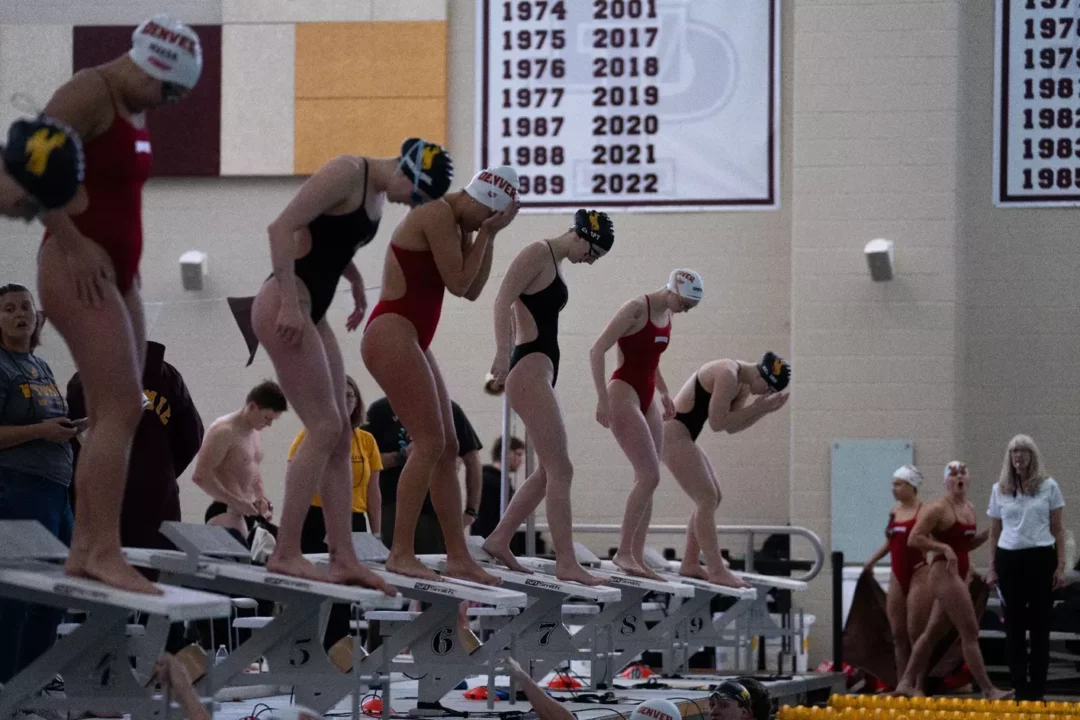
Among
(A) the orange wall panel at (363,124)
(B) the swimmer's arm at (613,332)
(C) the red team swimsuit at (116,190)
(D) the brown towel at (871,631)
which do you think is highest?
(A) the orange wall panel at (363,124)

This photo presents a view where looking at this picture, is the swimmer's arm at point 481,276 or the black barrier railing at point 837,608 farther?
the black barrier railing at point 837,608

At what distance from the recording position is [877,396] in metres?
12.4

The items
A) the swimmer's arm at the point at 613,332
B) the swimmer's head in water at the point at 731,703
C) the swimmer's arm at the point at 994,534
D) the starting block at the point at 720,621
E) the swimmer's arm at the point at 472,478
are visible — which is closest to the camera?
the swimmer's head in water at the point at 731,703

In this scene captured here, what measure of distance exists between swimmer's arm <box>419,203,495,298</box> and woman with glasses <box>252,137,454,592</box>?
40 cm

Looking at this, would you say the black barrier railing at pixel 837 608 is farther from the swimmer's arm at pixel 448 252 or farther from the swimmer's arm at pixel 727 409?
the swimmer's arm at pixel 448 252

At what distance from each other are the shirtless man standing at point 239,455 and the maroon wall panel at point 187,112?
19.3 feet

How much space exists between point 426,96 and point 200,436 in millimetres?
7373

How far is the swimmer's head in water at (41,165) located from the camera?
3.80 m

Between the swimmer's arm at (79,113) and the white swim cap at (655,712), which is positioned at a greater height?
the swimmer's arm at (79,113)

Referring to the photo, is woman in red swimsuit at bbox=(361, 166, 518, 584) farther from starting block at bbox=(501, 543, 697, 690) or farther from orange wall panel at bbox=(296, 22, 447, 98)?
orange wall panel at bbox=(296, 22, 447, 98)

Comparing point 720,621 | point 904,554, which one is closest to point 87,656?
point 720,621

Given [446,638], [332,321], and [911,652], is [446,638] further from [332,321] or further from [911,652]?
[332,321]

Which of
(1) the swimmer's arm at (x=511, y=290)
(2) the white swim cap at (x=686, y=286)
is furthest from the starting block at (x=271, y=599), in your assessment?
(2) the white swim cap at (x=686, y=286)

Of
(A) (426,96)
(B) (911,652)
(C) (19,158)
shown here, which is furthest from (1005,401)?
(C) (19,158)
